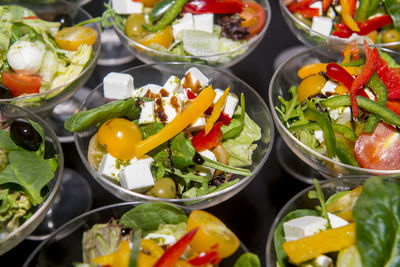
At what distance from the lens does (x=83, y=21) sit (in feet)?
6.99

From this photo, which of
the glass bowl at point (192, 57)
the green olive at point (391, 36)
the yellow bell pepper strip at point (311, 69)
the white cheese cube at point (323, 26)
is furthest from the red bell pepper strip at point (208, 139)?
the green olive at point (391, 36)

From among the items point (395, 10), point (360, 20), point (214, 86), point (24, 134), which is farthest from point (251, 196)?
point (395, 10)

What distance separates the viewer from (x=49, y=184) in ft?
4.72

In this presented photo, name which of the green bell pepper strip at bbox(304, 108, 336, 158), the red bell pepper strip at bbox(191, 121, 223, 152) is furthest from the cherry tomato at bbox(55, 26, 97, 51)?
the green bell pepper strip at bbox(304, 108, 336, 158)

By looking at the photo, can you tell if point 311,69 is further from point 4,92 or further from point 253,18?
point 4,92

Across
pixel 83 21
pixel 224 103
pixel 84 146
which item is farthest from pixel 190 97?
pixel 83 21

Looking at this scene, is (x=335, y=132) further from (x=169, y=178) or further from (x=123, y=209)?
(x=123, y=209)

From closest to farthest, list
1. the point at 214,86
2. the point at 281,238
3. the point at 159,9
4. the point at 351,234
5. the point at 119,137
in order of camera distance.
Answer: the point at 351,234
the point at 281,238
the point at 119,137
the point at 214,86
the point at 159,9

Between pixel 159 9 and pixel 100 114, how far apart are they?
0.81 metres

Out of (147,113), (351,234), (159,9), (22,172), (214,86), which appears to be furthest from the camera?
(159,9)

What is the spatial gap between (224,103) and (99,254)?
32.1 inches

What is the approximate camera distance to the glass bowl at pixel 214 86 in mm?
1420

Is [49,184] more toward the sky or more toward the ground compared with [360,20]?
more toward the ground

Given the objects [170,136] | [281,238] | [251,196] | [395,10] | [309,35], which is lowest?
[251,196]
